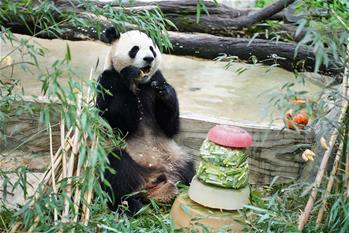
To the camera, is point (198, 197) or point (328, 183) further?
point (198, 197)

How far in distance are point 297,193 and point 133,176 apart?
994 mm

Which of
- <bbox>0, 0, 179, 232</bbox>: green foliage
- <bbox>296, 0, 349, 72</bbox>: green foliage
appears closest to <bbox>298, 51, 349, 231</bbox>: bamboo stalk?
<bbox>296, 0, 349, 72</bbox>: green foliage

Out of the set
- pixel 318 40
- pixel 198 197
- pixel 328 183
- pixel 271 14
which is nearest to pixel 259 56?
pixel 271 14

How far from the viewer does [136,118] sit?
384 centimetres

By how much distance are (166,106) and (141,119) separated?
18cm

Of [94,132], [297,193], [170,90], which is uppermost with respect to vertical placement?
[94,132]

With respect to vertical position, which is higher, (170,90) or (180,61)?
(170,90)

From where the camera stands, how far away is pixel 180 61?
706 cm

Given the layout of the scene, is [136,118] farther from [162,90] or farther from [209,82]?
[209,82]

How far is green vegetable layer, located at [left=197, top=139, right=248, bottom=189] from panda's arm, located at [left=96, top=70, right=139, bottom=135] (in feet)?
2.69

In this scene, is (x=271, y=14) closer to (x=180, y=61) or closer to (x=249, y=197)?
(x=180, y=61)

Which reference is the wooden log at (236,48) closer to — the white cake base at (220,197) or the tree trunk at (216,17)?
the tree trunk at (216,17)

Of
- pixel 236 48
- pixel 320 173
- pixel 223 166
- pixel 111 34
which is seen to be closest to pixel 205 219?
pixel 223 166

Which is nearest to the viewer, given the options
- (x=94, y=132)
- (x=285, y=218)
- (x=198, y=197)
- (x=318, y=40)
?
(x=318, y=40)
